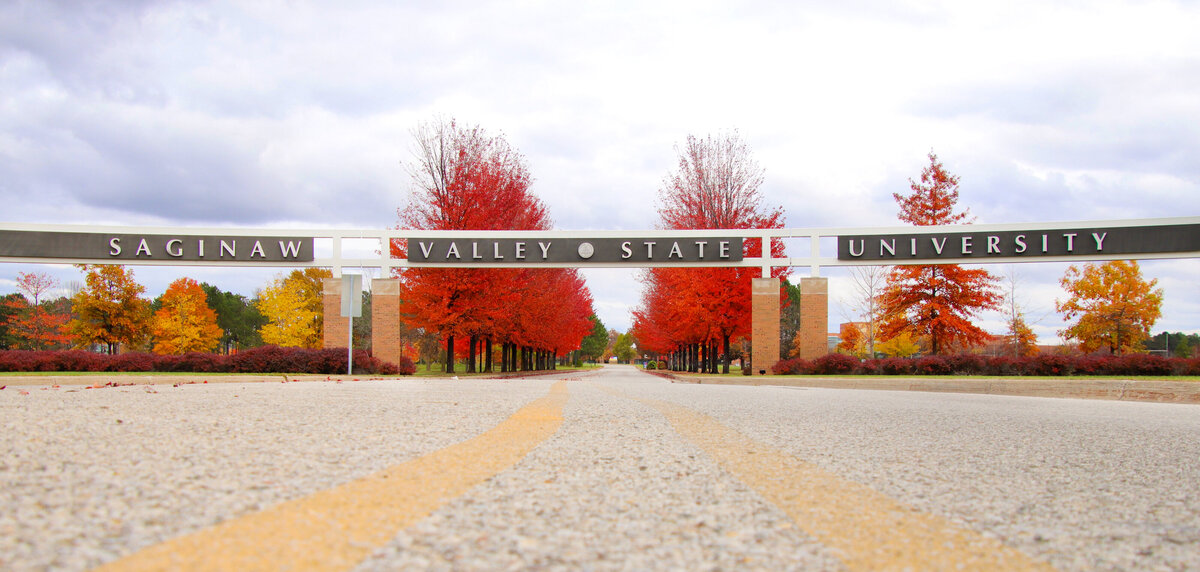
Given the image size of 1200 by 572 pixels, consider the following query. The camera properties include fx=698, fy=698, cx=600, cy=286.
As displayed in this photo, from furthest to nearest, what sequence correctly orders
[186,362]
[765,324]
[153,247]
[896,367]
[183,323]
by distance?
[183,323]
[765,324]
[153,247]
[896,367]
[186,362]

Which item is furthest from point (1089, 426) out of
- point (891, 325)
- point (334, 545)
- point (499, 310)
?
point (891, 325)

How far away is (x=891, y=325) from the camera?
30.8 meters

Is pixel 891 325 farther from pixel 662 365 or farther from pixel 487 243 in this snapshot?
pixel 662 365

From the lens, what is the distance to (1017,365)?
20.2m

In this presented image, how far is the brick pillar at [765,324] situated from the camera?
80.3 feet

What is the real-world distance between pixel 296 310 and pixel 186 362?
27448 millimetres

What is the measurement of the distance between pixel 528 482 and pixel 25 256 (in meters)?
28.3

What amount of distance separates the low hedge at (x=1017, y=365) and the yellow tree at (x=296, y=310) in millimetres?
33932

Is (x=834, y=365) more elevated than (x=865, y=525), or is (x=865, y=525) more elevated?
(x=865, y=525)

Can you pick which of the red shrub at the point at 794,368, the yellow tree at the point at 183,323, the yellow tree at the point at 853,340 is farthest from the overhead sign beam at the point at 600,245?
the yellow tree at the point at 853,340

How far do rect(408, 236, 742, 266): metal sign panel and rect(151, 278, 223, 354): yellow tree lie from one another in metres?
26.7

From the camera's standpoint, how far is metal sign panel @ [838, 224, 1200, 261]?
22859 millimetres

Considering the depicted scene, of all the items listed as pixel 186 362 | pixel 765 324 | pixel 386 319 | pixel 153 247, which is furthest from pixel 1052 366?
pixel 153 247

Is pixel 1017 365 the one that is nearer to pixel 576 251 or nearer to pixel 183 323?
pixel 576 251
